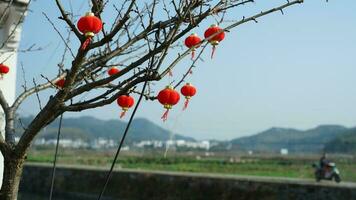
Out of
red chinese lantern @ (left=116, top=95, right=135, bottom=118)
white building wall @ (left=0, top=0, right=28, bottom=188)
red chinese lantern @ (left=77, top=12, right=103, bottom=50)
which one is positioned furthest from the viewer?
white building wall @ (left=0, top=0, right=28, bottom=188)

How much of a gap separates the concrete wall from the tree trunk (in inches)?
351

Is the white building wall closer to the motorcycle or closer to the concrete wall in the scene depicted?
the concrete wall

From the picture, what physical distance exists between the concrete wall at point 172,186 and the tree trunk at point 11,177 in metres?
8.90

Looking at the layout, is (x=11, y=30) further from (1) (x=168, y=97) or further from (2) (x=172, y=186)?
(2) (x=172, y=186)

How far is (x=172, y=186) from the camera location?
13688 mm

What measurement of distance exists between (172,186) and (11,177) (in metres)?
11.2

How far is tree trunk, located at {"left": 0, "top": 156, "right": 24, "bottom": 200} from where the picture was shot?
2.65 m

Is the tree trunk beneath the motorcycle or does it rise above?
beneath

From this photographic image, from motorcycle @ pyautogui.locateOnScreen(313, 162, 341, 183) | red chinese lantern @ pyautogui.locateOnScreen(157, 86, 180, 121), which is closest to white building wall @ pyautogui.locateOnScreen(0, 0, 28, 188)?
red chinese lantern @ pyautogui.locateOnScreen(157, 86, 180, 121)

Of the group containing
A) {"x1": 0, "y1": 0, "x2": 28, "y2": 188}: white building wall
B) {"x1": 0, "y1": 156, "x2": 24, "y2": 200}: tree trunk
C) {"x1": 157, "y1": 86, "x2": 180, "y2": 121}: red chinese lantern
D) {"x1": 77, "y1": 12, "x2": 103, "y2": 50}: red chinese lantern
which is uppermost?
{"x1": 0, "y1": 0, "x2": 28, "y2": 188}: white building wall

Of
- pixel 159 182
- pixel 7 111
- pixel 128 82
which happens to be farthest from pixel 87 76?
pixel 159 182

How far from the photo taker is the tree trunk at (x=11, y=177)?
8.70 ft

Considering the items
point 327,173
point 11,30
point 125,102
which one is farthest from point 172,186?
point 125,102

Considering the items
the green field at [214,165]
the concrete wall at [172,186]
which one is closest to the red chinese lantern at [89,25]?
the concrete wall at [172,186]
